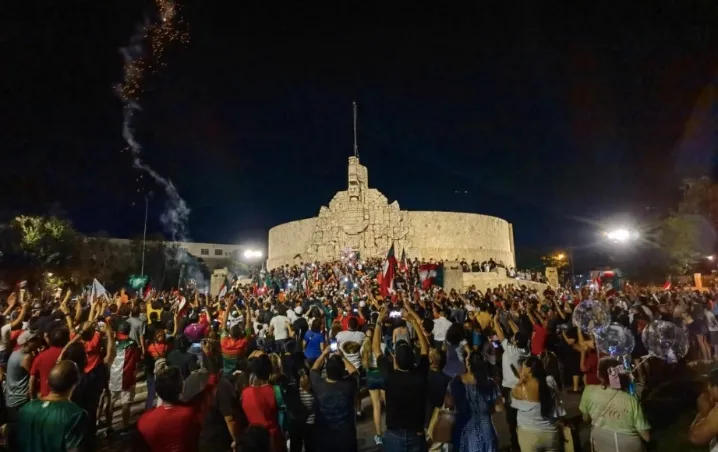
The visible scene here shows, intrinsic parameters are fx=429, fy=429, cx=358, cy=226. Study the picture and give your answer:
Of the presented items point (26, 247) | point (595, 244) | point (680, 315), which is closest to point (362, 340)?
point (680, 315)

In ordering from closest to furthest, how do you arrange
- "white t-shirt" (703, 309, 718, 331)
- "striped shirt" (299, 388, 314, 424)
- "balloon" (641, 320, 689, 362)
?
"striped shirt" (299, 388, 314, 424) → "balloon" (641, 320, 689, 362) → "white t-shirt" (703, 309, 718, 331)

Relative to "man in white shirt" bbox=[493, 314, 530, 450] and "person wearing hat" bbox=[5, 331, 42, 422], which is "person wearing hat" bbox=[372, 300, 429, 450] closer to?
"man in white shirt" bbox=[493, 314, 530, 450]

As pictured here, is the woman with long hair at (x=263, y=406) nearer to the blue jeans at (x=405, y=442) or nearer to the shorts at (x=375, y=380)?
the blue jeans at (x=405, y=442)

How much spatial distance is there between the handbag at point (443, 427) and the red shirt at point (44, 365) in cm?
385

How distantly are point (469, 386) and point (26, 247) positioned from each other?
31234 mm

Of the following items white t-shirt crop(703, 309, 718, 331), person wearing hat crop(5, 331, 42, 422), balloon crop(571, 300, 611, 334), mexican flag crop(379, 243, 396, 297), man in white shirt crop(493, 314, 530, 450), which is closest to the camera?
person wearing hat crop(5, 331, 42, 422)

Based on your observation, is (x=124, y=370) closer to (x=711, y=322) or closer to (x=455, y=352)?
(x=455, y=352)

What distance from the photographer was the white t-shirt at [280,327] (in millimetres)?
8109

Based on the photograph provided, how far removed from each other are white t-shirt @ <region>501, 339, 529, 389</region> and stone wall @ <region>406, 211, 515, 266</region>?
33.3 m

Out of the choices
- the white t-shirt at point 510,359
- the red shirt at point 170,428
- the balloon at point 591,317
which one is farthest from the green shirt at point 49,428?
the balloon at point 591,317

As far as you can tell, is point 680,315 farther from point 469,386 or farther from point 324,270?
point 324,270

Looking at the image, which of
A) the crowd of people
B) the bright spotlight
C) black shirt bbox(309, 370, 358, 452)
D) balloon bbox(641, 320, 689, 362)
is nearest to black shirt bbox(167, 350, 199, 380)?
the crowd of people

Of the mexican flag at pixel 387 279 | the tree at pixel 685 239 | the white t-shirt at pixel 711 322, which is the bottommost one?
the white t-shirt at pixel 711 322

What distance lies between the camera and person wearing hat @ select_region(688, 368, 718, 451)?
2.59 meters
